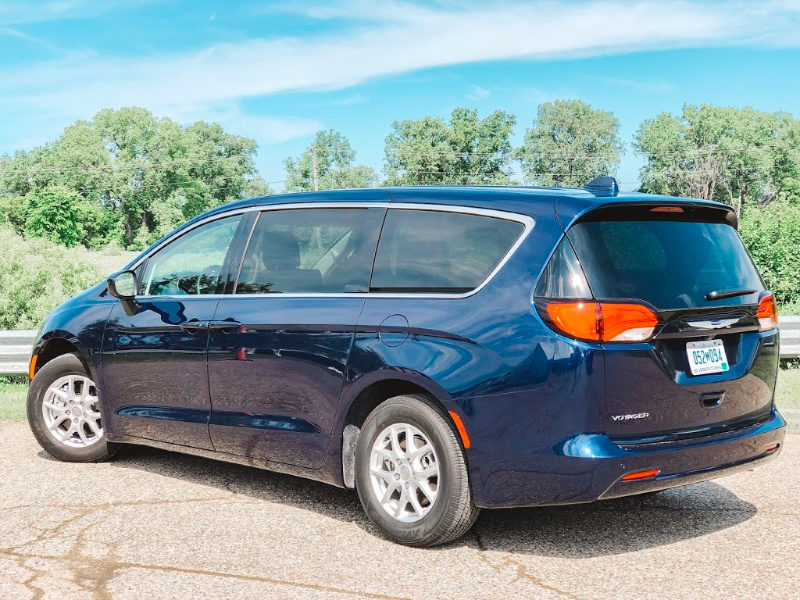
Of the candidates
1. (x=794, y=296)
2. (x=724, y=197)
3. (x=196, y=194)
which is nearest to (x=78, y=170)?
(x=196, y=194)

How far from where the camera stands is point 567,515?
5559mm

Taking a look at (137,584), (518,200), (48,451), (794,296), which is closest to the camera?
(137,584)

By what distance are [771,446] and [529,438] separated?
1488mm

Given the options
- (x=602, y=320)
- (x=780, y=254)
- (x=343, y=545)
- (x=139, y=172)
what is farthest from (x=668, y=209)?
(x=139, y=172)

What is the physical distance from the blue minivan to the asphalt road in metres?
0.31

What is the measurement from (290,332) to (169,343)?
115 cm

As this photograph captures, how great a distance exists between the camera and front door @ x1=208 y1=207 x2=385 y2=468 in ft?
17.3

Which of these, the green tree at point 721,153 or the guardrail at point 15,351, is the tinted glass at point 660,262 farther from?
the green tree at point 721,153

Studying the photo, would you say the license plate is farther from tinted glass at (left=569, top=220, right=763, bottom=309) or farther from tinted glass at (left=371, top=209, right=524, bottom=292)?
tinted glass at (left=371, top=209, right=524, bottom=292)

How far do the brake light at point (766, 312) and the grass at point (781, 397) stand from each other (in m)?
3.20

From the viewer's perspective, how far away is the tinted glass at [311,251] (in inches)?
212

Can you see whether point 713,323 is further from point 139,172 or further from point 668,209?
point 139,172

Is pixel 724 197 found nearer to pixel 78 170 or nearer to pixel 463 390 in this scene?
pixel 78 170

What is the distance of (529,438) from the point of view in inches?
176
